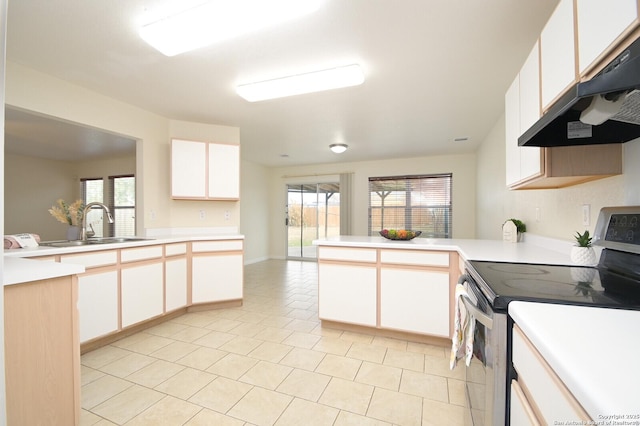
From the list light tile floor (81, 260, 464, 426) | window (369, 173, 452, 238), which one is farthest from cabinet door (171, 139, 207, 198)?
window (369, 173, 452, 238)

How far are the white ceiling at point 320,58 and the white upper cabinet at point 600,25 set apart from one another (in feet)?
2.40

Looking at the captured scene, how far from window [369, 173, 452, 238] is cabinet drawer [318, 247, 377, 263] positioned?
3.76 metres

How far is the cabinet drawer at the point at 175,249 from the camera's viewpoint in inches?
117

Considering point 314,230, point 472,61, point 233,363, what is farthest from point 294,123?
point 314,230

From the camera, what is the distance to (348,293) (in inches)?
107

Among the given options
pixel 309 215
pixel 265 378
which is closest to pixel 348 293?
pixel 265 378

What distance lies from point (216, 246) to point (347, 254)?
5.30ft

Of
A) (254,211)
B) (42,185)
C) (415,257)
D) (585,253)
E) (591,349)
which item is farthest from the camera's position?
(254,211)

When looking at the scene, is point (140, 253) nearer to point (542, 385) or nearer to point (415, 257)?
point (415, 257)

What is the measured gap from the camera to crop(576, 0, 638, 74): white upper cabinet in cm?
85

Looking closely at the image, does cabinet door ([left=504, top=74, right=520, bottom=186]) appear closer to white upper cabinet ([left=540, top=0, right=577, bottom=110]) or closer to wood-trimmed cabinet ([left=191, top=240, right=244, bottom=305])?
white upper cabinet ([left=540, top=0, right=577, bottom=110])

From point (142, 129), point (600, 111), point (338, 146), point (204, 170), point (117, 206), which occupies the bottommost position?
point (117, 206)

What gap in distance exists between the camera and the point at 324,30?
1.86m

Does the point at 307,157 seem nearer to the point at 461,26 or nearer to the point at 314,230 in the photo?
the point at 314,230
